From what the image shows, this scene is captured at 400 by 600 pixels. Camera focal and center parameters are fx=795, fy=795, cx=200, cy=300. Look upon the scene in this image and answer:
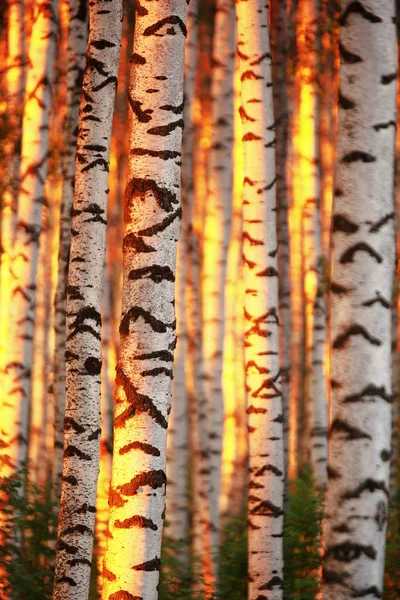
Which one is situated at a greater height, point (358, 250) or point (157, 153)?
point (157, 153)

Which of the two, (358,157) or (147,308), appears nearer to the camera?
(358,157)

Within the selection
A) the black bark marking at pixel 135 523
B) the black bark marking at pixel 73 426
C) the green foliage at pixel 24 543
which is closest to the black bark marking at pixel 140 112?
the black bark marking at pixel 135 523

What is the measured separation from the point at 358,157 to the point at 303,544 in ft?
17.6

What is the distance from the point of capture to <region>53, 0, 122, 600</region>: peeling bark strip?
5.09 metres

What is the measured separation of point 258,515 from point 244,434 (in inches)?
528

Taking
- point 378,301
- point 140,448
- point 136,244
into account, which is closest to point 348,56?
point 378,301

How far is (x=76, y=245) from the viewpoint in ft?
17.3

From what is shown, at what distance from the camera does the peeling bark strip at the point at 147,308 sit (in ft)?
12.4

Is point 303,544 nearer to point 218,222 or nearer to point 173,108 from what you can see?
point 218,222

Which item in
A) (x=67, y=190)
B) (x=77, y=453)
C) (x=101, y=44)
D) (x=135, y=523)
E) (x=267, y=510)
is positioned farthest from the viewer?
Result: (x=67, y=190)

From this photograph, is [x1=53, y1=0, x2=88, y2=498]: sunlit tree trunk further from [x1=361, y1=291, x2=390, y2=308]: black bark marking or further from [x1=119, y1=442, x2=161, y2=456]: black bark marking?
[x1=361, y1=291, x2=390, y2=308]: black bark marking

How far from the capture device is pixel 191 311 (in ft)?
36.9

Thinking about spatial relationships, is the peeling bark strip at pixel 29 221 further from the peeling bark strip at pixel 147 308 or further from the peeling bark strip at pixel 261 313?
the peeling bark strip at pixel 147 308

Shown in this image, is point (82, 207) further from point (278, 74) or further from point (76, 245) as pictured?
point (278, 74)
